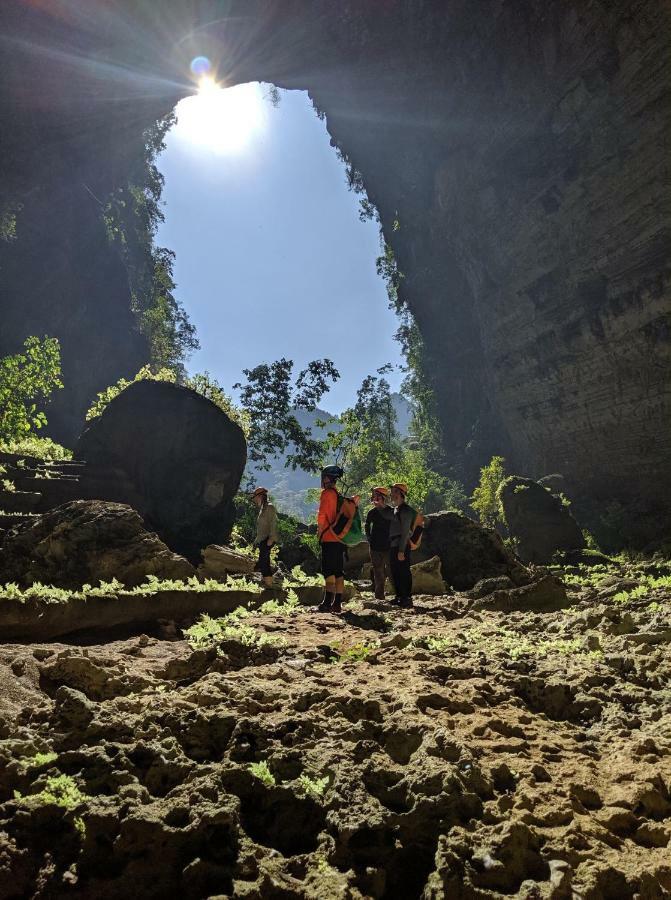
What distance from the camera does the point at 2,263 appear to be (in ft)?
97.7

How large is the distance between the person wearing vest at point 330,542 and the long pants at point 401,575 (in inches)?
Answer: 55.3

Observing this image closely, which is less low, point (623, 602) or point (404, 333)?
point (404, 333)

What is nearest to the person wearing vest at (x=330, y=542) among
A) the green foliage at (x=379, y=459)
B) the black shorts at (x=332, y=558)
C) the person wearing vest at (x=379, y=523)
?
the black shorts at (x=332, y=558)

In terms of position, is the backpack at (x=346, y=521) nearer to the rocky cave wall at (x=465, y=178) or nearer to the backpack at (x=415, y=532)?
the backpack at (x=415, y=532)

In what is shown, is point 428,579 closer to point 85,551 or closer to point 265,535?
point 265,535

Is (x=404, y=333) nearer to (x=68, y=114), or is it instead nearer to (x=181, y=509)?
(x=68, y=114)

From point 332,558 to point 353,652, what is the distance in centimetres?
284

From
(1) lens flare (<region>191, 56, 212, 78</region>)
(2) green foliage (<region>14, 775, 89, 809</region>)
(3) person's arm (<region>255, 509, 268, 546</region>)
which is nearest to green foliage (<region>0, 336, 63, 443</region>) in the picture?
(3) person's arm (<region>255, 509, 268, 546</region>)

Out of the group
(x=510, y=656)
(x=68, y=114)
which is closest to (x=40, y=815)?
(x=510, y=656)

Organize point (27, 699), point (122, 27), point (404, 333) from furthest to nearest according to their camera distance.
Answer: point (404, 333), point (122, 27), point (27, 699)

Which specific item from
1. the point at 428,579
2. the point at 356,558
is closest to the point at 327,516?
the point at 428,579

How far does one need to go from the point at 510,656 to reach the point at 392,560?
432cm

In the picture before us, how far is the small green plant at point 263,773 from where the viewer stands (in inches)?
87.0

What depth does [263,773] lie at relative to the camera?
2.24 meters
